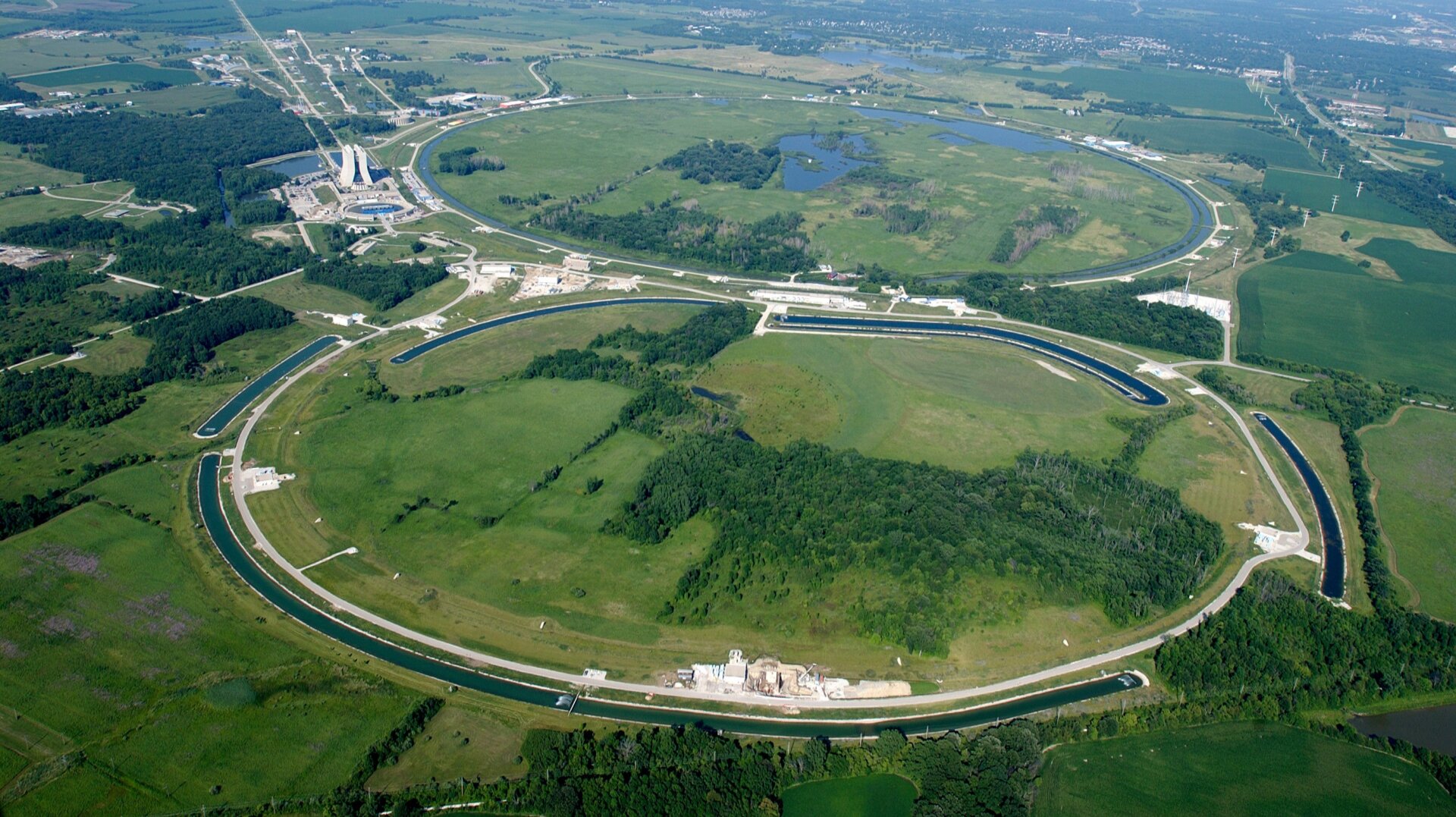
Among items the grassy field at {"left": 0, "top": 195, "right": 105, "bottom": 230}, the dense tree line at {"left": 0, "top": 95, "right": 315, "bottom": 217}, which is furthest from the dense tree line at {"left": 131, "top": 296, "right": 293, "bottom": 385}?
the grassy field at {"left": 0, "top": 195, "right": 105, "bottom": 230}

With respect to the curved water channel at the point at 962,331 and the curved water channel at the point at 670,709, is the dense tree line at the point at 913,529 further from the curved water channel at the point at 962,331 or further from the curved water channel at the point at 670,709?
the curved water channel at the point at 962,331

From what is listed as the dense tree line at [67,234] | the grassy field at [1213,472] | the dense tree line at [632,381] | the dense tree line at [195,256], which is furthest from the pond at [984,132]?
the dense tree line at [67,234]

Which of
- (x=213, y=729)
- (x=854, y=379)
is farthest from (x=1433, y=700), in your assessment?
(x=213, y=729)

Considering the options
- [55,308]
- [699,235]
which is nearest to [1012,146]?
[699,235]

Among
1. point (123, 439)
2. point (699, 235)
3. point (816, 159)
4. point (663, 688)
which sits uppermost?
point (816, 159)

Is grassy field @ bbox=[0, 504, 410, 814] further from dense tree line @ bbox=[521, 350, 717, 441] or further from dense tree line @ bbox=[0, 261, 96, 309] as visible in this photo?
dense tree line @ bbox=[0, 261, 96, 309]

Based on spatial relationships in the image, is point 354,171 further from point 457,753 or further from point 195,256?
point 457,753

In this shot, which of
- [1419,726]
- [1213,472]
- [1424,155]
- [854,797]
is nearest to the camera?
[854,797]
